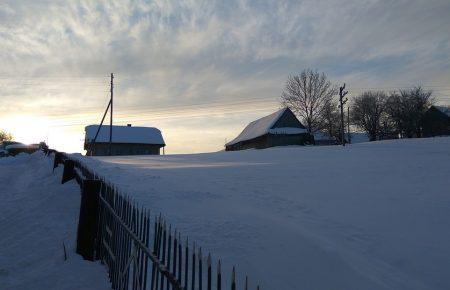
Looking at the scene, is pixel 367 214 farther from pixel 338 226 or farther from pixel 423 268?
pixel 423 268

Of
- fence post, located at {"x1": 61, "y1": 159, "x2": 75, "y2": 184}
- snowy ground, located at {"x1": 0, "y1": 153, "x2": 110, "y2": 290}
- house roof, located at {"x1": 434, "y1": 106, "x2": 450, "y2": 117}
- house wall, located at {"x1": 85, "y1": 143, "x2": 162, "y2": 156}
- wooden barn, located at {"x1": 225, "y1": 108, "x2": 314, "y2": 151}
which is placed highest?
house roof, located at {"x1": 434, "y1": 106, "x2": 450, "y2": 117}

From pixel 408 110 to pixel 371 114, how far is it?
7987 mm

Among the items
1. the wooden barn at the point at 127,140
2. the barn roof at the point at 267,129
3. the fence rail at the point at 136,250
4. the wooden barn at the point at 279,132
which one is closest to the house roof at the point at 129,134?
the wooden barn at the point at 127,140

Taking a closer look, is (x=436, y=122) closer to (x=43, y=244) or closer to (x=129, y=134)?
(x=129, y=134)

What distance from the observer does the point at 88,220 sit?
5863 mm

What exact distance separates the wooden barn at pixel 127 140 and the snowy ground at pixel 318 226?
52557 millimetres

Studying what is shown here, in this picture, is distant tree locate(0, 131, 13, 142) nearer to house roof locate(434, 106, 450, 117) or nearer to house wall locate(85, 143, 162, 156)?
house wall locate(85, 143, 162, 156)

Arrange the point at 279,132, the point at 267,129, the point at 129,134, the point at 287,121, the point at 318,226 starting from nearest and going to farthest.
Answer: the point at 318,226
the point at 267,129
the point at 279,132
the point at 287,121
the point at 129,134

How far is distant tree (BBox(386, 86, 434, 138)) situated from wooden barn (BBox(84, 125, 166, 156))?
43189mm

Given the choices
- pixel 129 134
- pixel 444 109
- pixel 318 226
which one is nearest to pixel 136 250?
pixel 318 226

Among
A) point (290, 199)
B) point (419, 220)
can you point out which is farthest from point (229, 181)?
point (419, 220)

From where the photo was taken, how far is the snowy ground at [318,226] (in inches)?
187

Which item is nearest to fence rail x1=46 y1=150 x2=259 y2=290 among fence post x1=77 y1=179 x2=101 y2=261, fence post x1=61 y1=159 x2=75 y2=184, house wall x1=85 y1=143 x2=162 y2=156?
fence post x1=77 y1=179 x2=101 y2=261

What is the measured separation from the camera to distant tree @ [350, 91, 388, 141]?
257 ft
